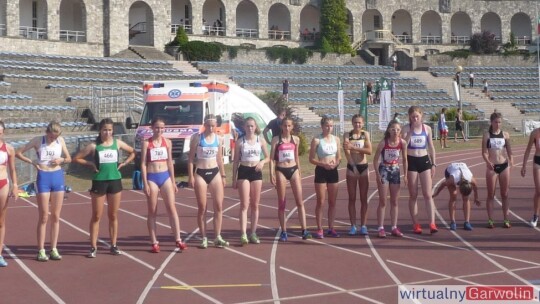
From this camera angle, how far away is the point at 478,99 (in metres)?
47.5

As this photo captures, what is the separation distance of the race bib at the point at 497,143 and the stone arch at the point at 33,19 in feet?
113

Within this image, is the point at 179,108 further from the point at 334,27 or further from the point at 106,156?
the point at 334,27

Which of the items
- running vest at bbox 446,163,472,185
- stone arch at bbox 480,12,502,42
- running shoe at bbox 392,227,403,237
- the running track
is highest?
stone arch at bbox 480,12,502,42

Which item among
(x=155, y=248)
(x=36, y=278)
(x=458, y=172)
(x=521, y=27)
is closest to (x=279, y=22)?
(x=521, y=27)

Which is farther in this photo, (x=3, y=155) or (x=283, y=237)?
(x=283, y=237)

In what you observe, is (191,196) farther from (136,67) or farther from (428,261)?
(136,67)

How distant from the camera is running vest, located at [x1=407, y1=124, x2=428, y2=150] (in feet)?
40.5

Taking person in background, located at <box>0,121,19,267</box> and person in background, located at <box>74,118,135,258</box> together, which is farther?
person in background, located at <box>74,118,135,258</box>

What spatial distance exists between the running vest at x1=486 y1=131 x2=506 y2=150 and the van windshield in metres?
10.7

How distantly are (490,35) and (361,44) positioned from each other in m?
9.20

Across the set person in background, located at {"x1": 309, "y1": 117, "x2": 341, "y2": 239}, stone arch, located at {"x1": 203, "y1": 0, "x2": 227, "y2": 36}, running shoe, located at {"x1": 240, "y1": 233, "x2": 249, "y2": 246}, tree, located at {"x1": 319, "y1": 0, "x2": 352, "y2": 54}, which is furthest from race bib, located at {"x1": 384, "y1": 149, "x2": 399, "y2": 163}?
tree, located at {"x1": 319, "y1": 0, "x2": 352, "y2": 54}

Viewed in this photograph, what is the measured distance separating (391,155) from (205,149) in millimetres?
2828

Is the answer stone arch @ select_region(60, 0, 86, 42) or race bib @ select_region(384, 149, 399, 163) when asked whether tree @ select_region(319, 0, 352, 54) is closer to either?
stone arch @ select_region(60, 0, 86, 42)

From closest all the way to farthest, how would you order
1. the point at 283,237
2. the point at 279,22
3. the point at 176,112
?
the point at 283,237 < the point at 176,112 < the point at 279,22
